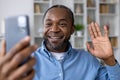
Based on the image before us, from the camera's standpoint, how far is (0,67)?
0.41 m

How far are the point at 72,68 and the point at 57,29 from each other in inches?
8.7

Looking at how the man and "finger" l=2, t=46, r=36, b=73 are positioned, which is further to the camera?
the man

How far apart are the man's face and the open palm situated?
139 millimetres

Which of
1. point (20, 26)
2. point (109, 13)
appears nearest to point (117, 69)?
point (20, 26)

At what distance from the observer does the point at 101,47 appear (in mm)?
1221

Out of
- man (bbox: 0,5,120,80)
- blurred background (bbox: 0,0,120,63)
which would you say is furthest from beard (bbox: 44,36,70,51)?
blurred background (bbox: 0,0,120,63)

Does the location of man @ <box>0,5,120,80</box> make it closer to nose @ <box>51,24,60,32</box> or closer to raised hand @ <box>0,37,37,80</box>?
nose @ <box>51,24,60,32</box>

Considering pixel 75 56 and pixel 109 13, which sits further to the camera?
pixel 109 13

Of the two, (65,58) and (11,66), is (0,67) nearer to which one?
(11,66)

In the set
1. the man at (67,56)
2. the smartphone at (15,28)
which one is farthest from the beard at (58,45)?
the smartphone at (15,28)

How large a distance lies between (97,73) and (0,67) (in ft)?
3.03

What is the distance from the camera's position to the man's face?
1.25 m

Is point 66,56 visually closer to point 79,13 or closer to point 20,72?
point 20,72

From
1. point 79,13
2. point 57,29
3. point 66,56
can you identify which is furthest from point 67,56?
point 79,13
